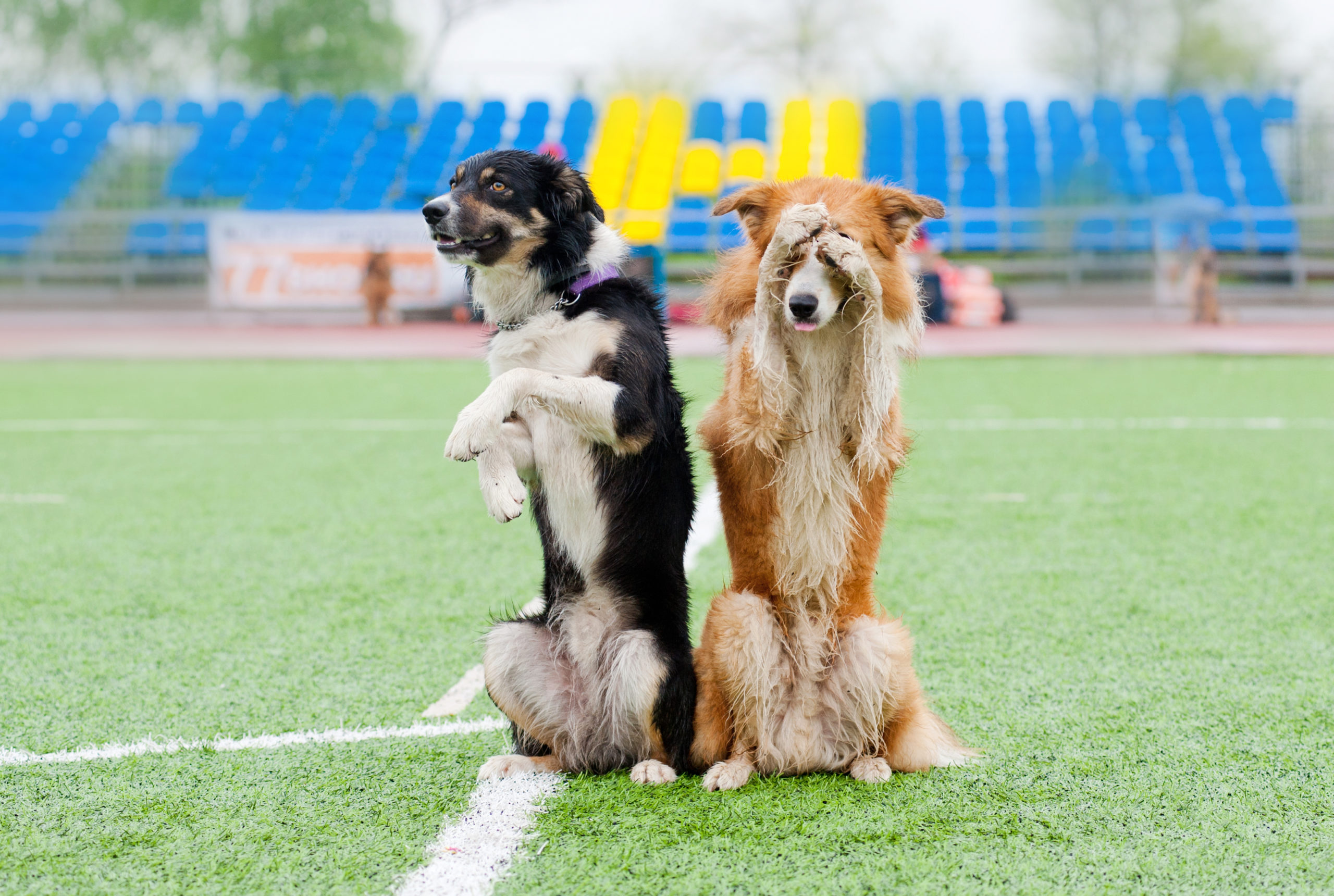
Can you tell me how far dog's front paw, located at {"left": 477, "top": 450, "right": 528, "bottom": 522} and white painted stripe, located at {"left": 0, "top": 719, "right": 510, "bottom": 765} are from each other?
2.58ft

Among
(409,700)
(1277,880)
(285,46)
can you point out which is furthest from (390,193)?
(1277,880)

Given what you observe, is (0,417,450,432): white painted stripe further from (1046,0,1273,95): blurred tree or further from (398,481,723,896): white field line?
(1046,0,1273,95): blurred tree

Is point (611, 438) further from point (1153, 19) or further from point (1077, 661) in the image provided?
point (1153, 19)

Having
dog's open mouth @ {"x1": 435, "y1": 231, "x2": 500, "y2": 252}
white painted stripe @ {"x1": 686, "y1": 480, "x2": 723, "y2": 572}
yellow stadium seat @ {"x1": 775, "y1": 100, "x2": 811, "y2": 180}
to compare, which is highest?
yellow stadium seat @ {"x1": 775, "y1": 100, "x2": 811, "y2": 180}

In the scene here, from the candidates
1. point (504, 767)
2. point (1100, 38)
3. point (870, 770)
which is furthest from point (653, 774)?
point (1100, 38)

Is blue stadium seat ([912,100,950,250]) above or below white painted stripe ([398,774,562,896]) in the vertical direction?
above

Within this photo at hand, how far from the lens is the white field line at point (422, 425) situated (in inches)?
322

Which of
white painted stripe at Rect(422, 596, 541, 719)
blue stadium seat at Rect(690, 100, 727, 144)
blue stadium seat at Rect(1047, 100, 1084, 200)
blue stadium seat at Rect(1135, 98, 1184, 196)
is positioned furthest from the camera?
blue stadium seat at Rect(690, 100, 727, 144)

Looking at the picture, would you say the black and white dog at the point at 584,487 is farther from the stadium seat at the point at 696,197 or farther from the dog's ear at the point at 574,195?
the stadium seat at the point at 696,197

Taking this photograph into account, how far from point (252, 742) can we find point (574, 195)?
65.8 inches

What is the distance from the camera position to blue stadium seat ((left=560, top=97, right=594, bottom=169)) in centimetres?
2536

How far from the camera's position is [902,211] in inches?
100

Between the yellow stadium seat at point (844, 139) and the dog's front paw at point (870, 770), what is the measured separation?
2118cm

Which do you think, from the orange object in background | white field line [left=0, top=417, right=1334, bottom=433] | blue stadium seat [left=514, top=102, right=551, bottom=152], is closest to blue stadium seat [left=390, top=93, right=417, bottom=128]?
blue stadium seat [left=514, top=102, right=551, bottom=152]
